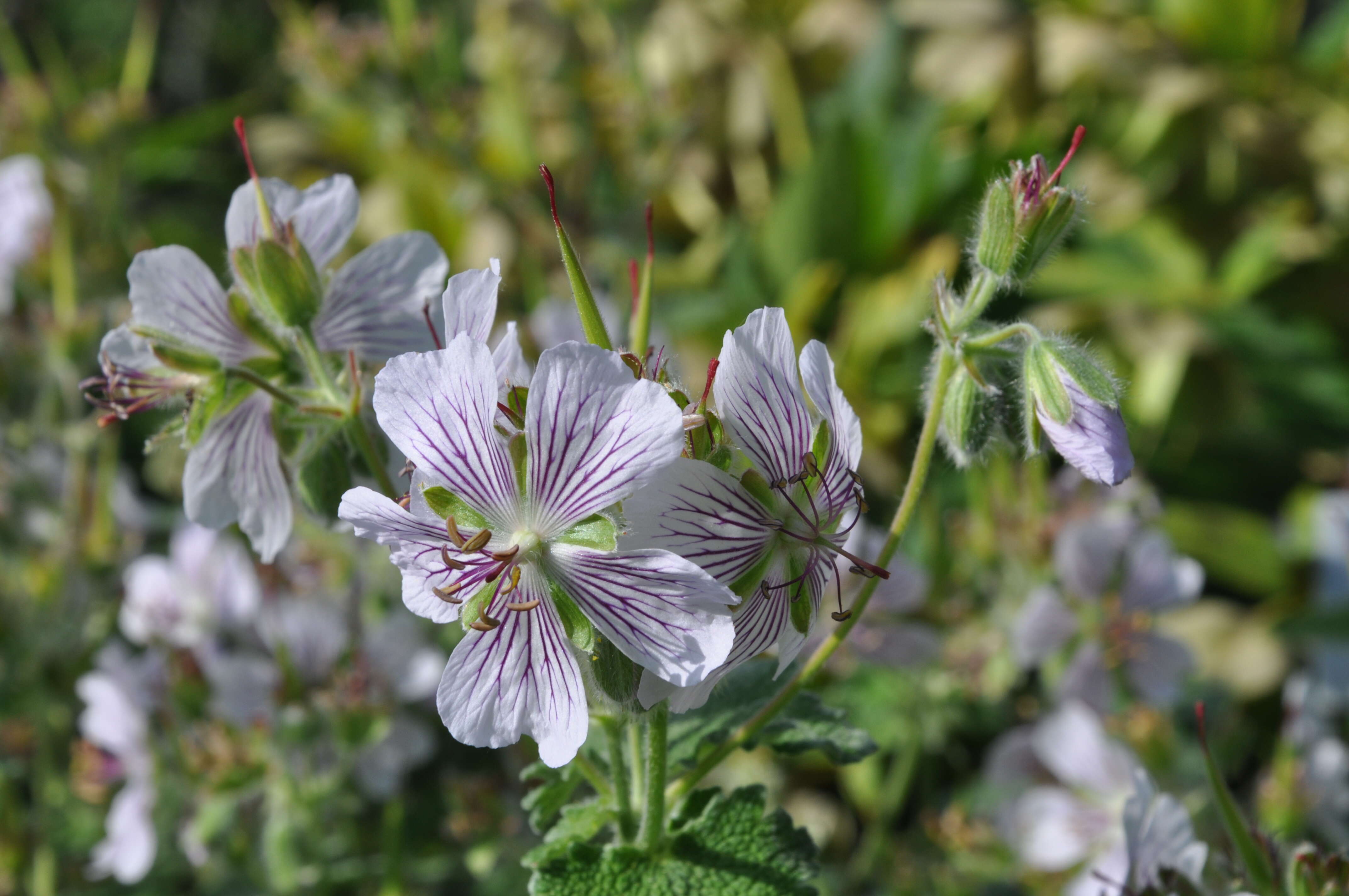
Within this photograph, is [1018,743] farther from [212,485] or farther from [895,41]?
[895,41]

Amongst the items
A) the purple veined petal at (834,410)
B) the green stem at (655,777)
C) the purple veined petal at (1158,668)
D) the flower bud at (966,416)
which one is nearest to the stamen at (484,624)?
the green stem at (655,777)

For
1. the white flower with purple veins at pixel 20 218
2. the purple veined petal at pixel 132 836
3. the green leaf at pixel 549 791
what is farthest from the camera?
the white flower with purple veins at pixel 20 218

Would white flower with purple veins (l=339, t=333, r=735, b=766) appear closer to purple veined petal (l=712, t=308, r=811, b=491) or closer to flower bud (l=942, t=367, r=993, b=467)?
purple veined petal (l=712, t=308, r=811, b=491)

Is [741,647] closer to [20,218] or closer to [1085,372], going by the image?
[1085,372]

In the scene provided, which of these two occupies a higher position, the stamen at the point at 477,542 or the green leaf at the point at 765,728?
the stamen at the point at 477,542

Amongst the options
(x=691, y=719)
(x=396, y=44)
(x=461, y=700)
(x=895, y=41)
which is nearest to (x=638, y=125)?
(x=396, y=44)

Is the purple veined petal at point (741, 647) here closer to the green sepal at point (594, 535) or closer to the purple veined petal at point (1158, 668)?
Answer: the green sepal at point (594, 535)
